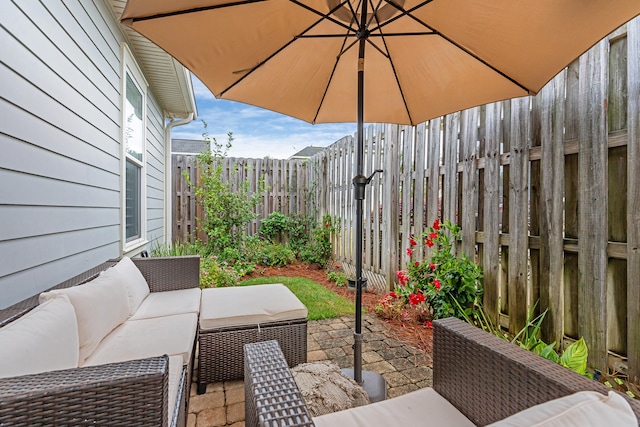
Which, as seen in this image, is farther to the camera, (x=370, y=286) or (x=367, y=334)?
(x=370, y=286)

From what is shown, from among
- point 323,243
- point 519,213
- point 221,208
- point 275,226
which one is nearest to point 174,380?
point 519,213

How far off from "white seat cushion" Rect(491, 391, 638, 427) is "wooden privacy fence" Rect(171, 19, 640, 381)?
1591 millimetres

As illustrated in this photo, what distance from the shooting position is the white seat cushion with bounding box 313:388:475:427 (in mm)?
1033

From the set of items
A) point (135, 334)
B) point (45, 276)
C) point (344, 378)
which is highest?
point (45, 276)

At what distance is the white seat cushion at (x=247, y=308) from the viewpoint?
2.04m

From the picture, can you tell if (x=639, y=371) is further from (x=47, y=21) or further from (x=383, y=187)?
(x=47, y=21)

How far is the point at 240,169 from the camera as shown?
667 cm

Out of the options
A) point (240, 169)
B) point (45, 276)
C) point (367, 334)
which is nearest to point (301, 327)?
point (367, 334)

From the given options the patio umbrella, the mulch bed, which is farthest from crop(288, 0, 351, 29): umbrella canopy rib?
the mulch bed

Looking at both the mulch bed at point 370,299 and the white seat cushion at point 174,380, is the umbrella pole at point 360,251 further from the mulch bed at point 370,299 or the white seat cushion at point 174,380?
the white seat cushion at point 174,380

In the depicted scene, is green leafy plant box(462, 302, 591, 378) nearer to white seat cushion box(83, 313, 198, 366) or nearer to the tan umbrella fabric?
the tan umbrella fabric

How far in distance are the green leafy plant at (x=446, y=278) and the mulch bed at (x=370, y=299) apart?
0.72 ft

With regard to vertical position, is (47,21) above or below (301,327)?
above

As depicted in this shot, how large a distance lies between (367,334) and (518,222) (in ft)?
5.25
